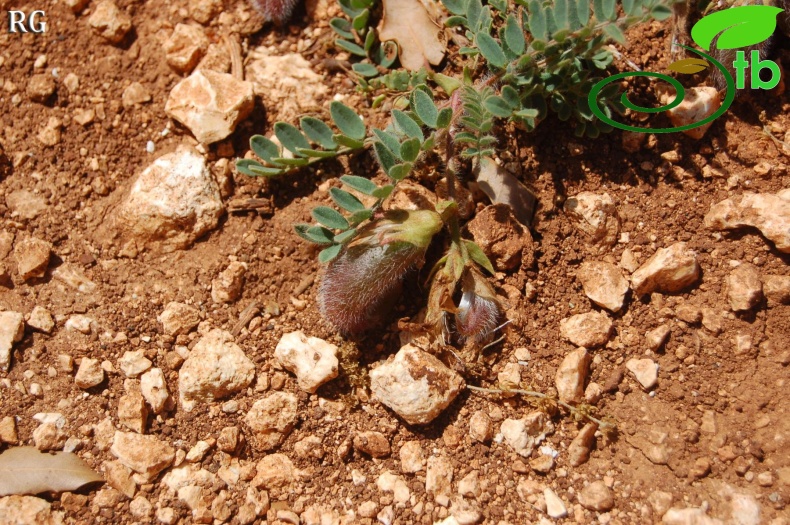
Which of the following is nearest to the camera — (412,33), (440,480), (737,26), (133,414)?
(440,480)

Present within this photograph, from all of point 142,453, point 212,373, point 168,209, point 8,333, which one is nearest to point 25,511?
point 142,453

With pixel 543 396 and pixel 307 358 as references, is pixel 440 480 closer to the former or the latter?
pixel 543 396

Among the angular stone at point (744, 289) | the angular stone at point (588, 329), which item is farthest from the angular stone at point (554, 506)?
the angular stone at point (744, 289)

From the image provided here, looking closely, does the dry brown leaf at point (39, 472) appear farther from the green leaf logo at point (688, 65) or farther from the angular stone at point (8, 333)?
the green leaf logo at point (688, 65)

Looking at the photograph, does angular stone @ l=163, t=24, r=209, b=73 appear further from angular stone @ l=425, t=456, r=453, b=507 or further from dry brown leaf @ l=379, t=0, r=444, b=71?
angular stone @ l=425, t=456, r=453, b=507

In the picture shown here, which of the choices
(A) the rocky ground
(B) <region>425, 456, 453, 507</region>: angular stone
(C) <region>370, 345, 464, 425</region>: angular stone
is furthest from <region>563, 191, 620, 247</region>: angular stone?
(B) <region>425, 456, 453, 507</region>: angular stone
